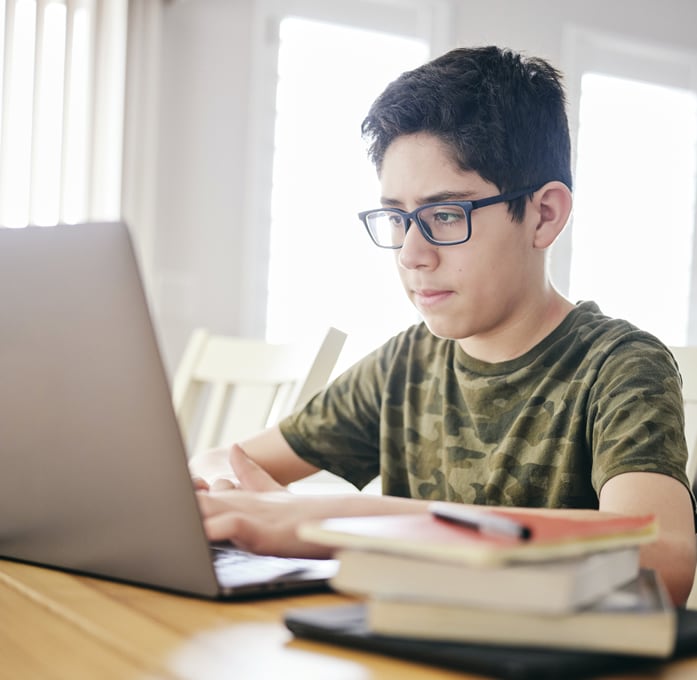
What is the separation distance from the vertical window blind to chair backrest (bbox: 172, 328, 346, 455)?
5.69 ft

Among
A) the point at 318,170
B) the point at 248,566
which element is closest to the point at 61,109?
the point at 318,170

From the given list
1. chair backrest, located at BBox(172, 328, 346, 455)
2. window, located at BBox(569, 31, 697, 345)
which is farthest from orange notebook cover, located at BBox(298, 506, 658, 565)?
window, located at BBox(569, 31, 697, 345)

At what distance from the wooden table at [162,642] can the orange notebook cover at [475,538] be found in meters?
0.07

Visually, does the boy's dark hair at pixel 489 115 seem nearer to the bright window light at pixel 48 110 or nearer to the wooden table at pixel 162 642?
the wooden table at pixel 162 642

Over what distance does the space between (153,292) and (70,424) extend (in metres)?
3.09

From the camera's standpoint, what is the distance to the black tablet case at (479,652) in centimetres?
49

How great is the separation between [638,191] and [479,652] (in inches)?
182

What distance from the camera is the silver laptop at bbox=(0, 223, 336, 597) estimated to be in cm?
65

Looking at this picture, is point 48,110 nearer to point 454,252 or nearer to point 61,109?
point 61,109

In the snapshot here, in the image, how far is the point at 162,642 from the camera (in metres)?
0.58

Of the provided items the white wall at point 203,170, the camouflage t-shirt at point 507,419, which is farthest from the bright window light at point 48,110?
the camouflage t-shirt at point 507,419

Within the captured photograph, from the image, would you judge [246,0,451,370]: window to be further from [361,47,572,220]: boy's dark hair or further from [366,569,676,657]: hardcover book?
[366,569,676,657]: hardcover book

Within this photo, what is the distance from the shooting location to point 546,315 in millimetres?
1210

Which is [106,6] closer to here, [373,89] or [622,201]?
[373,89]
